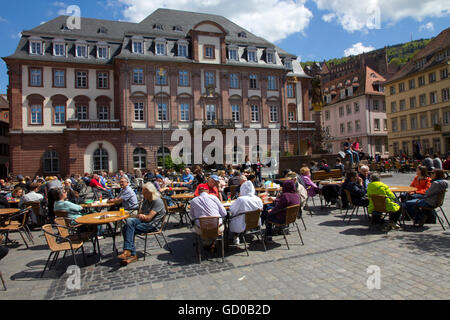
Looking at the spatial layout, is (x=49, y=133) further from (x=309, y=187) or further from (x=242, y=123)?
(x=309, y=187)

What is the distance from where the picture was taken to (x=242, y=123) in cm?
3641

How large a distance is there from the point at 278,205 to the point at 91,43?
35.0 meters

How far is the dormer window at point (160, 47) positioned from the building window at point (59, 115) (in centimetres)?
1161

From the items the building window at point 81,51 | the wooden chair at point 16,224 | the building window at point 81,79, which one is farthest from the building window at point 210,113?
the wooden chair at point 16,224

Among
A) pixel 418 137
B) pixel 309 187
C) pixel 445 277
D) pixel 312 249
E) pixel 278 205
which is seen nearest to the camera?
pixel 445 277

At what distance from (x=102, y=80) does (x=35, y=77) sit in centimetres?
640

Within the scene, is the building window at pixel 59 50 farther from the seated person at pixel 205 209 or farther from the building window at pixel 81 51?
the seated person at pixel 205 209

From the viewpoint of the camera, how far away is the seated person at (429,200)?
23.5 ft

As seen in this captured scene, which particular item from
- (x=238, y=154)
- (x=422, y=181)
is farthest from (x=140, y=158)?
(x=422, y=181)

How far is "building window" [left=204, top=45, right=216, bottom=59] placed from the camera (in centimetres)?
3522

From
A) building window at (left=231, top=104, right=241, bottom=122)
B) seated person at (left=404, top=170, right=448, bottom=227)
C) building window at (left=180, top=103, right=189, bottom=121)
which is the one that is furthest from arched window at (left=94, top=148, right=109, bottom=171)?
seated person at (left=404, top=170, right=448, bottom=227)

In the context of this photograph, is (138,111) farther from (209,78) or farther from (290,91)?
(290,91)

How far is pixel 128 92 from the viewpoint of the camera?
3234cm
